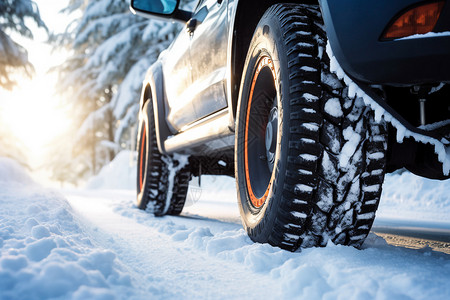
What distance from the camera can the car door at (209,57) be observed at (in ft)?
8.07

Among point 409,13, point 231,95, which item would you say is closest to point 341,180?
point 409,13

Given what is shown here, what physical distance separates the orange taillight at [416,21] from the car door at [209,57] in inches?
47.7

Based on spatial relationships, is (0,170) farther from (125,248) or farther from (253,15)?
(253,15)

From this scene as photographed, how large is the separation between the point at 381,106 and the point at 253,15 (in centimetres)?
109

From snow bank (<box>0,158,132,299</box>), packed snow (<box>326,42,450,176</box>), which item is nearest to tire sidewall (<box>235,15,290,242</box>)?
packed snow (<box>326,42,450,176</box>)

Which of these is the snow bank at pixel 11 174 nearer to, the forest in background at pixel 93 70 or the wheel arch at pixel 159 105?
the wheel arch at pixel 159 105

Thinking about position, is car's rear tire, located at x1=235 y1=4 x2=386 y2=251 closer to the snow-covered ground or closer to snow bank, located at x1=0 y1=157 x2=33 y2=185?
the snow-covered ground

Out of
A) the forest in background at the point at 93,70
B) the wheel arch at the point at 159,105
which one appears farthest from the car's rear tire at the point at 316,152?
the forest in background at the point at 93,70

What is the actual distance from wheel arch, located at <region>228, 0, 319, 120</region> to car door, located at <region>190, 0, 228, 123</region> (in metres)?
0.12

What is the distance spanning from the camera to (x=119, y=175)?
42.0 ft

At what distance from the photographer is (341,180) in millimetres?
1619

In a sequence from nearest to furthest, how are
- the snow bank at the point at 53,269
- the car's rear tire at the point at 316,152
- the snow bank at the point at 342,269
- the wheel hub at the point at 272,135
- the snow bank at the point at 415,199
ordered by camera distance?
1. the snow bank at the point at 53,269
2. the snow bank at the point at 342,269
3. the car's rear tire at the point at 316,152
4. the wheel hub at the point at 272,135
5. the snow bank at the point at 415,199

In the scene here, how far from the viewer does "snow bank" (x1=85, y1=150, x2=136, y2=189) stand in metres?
12.4

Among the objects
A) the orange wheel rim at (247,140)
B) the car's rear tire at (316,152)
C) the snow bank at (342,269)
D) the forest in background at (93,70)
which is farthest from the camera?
the forest in background at (93,70)
